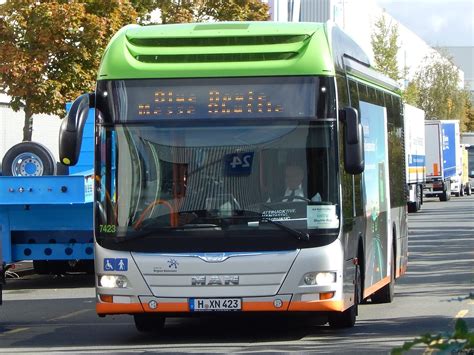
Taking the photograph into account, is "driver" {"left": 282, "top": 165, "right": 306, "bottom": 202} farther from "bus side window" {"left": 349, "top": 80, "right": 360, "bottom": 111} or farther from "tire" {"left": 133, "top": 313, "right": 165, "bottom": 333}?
"tire" {"left": 133, "top": 313, "right": 165, "bottom": 333}

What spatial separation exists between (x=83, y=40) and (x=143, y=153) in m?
15.5

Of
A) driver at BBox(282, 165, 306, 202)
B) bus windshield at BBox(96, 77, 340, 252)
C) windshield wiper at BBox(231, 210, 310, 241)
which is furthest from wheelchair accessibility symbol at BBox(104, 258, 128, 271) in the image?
driver at BBox(282, 165, 306, 202)

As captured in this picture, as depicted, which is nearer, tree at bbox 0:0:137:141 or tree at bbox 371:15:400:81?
tree at bbox 0:0:137:141

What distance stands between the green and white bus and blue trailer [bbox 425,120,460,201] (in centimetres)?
4667

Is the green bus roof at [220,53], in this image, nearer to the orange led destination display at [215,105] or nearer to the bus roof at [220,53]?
the bus roof at [220,53]

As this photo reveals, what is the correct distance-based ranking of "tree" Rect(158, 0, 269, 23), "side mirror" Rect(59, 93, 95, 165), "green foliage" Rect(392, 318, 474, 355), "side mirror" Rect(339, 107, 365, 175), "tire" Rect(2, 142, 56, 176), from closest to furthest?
1. "green foliage" Rect(392, 318, 474, 355)
2. "side mirror" Rect(59, 93, 95, 165)
3. "side mirror" Rect(339, 107, 365, 175)
4. "tire" Rect(2, 142, 56, 176)
5. "tree" Rect(158, 0, 269, 23)

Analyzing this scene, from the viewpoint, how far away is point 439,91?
10162 centimetres

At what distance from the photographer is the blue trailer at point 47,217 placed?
741 inches

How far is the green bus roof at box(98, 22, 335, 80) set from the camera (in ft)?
41.6

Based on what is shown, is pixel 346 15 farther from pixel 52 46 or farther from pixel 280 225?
pixel 280 225

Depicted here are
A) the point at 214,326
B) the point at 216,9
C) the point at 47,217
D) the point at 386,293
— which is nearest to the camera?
the point at 214,326

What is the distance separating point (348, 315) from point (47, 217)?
664 centimetres

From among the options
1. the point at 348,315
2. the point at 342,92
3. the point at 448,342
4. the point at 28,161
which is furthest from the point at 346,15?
the point at 448,342

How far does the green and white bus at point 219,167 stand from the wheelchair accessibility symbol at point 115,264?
0.5 inches
